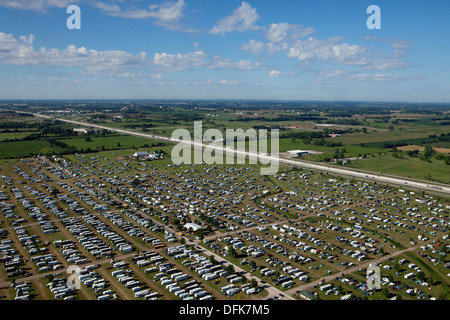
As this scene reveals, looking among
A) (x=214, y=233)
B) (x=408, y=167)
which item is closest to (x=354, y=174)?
(x=408, y=167)

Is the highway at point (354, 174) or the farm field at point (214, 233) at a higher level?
the highway at point (354, 174)

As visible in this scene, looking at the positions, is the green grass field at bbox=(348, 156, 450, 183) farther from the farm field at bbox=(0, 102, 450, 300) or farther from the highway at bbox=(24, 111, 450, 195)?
the highway at bbox=(24, 111, 450, 195)

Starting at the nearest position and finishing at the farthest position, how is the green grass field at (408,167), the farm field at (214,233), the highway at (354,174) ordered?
1. the farm field at (214,233)
2. the highway at (354,174)
3. the green grass field at (408,167)

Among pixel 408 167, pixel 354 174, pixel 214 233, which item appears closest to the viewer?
pixel 214 233

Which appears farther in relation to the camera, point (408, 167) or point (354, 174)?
point (408, 167)

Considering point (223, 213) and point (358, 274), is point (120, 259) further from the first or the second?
point (358, 274)

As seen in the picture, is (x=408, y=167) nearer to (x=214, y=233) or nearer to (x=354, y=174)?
(x=354, y=174)

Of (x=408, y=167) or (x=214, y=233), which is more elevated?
(x=408, y=167)

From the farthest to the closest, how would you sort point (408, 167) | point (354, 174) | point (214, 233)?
point (408, 167)
point (354, 174)
point (214, 233)

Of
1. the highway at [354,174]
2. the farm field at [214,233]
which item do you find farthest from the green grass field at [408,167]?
the highway at [354,174]

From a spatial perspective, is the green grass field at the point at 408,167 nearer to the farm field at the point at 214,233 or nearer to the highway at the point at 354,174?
Answer: the farm field at the point at 214,233
